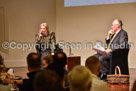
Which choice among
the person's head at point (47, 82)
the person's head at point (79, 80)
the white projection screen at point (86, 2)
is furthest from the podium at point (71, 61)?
the person's head at point (47, 82)

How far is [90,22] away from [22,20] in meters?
2.32

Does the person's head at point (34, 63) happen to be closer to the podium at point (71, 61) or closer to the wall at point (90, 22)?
the podium at point (71, 61)

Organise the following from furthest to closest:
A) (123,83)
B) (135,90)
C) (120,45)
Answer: (120,45) → (123,83) → (135,90)

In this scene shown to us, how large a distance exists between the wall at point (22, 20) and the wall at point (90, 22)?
463 mm

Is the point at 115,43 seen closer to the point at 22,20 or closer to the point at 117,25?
the point at 117,25

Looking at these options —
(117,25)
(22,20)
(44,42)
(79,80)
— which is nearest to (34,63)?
(79,80)

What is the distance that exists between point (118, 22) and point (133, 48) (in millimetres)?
2637

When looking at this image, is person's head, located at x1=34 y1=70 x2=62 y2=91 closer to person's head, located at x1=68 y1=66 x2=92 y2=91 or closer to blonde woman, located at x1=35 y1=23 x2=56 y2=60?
person's head, located at x1=68 y1=66 x2=92 y2=91

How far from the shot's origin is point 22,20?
25.4 ft

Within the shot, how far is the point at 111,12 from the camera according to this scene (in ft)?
24.2

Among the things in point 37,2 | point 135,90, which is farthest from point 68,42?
point 135,90

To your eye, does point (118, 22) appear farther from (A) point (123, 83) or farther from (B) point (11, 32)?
(B) point (11, 32)

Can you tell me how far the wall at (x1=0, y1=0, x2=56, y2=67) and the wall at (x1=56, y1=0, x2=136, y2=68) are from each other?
46 cm

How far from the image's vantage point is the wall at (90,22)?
725 centimetres
